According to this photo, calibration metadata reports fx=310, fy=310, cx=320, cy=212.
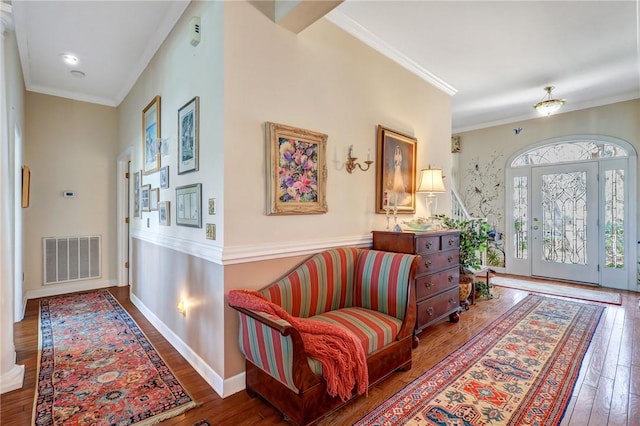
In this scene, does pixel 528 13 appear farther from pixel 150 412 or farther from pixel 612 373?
pixel 150 412

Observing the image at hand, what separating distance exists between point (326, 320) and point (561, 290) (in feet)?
14.5

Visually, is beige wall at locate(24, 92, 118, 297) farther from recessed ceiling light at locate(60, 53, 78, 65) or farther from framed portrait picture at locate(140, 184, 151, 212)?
framed portrait picture at locate(140, 184, 151, 212)

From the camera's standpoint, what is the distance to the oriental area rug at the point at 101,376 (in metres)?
1.87

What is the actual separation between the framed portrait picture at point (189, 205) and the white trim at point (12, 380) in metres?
1.46

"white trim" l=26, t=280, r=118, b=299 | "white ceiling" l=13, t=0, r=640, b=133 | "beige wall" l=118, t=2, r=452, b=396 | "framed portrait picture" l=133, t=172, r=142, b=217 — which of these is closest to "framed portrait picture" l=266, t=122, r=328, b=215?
"beige wall" l=118, t=2, r=452, b=396

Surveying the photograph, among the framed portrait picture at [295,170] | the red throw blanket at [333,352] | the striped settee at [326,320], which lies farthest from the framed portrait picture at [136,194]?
the red throw blanket at [333,352]

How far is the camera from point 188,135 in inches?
99.4

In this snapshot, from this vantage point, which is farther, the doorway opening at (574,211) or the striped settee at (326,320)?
the doorway opening at (574,211)

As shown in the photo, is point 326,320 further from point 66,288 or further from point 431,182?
point 66,288

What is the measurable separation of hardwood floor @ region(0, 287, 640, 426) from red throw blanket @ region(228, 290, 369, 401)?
0.25 meters

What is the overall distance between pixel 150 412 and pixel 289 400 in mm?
880

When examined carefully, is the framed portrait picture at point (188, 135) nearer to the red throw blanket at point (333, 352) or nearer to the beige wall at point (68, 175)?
the red throw blanket at point (333, 352)

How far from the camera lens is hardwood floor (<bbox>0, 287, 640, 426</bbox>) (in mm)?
1819

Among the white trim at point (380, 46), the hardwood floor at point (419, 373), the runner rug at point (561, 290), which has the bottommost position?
the hardwood floor at point (419, 373)
